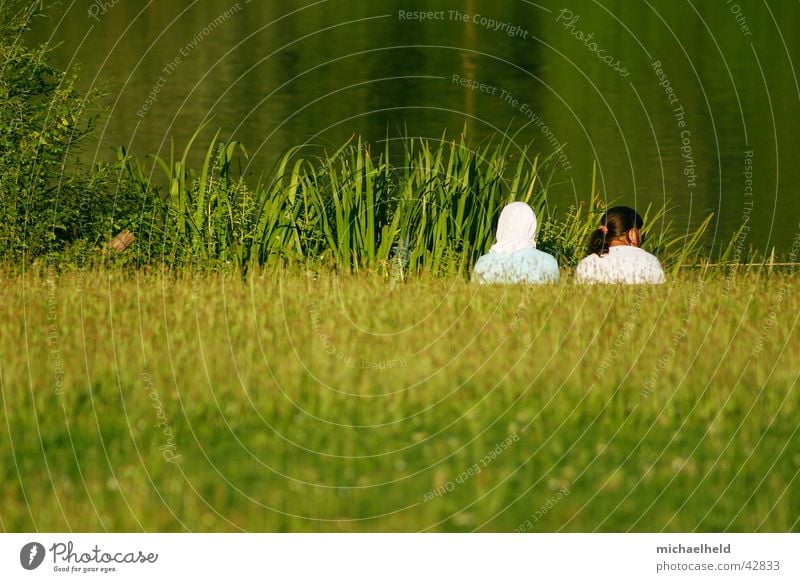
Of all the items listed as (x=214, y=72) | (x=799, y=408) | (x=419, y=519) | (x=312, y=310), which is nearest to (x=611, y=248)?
(x=312, y=310)

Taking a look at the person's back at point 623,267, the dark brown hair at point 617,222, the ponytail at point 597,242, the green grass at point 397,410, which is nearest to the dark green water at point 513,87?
the ponytail at point 597,242

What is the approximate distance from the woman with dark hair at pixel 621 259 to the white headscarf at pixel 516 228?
504 millimetres

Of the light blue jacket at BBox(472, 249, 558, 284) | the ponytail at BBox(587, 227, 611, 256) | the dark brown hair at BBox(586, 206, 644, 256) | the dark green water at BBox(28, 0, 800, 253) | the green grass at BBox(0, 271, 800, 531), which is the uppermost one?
the dark green water at BBox(28, 0, 800, 253)

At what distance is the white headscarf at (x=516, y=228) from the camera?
35.7 ft

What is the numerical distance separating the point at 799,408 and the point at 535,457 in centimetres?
174

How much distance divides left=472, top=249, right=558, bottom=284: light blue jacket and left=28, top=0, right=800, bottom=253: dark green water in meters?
2.67

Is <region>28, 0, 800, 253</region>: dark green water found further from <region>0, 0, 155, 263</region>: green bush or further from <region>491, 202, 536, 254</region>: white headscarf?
<region>491, 202, 536, 254</region>: white headscarf

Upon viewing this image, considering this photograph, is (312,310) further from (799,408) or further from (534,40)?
(534,40)

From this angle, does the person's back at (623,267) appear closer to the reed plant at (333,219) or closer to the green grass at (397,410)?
the green grass at (397,410)

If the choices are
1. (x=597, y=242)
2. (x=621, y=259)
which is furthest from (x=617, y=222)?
(x=597, y=242)

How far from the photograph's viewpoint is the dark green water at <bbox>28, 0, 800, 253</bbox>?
91.1ft

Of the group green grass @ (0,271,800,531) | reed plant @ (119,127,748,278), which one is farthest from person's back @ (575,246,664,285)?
reed plant @ (119,127,748,278)

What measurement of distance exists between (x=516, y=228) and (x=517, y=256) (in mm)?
268

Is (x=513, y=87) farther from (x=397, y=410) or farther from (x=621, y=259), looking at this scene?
(x=397, y=410)
